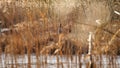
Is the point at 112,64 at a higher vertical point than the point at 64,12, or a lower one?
lower

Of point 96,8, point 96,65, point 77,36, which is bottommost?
point 96,65

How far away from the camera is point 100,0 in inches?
125

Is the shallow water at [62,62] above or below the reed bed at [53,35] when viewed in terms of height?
below

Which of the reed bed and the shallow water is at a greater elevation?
the reed bed

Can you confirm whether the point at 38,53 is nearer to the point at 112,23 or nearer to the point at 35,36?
the point at 35,36

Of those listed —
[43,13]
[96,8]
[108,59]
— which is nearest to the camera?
[43,13]

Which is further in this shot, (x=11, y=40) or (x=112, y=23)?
(x=112, y=23)

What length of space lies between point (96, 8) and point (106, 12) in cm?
18

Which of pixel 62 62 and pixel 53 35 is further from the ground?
pixel 53 35

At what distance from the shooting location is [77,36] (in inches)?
110

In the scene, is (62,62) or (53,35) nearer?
(62,62)

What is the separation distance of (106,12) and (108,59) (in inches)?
24.2

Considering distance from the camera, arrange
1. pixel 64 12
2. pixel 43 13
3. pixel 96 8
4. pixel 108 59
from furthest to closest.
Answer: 1. pixel 64 12
2. pixel 96 8
3. pixel 108 59
4. pixel 43 13

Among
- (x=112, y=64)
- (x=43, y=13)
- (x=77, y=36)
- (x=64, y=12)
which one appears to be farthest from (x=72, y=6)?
(x=112, y=64)
